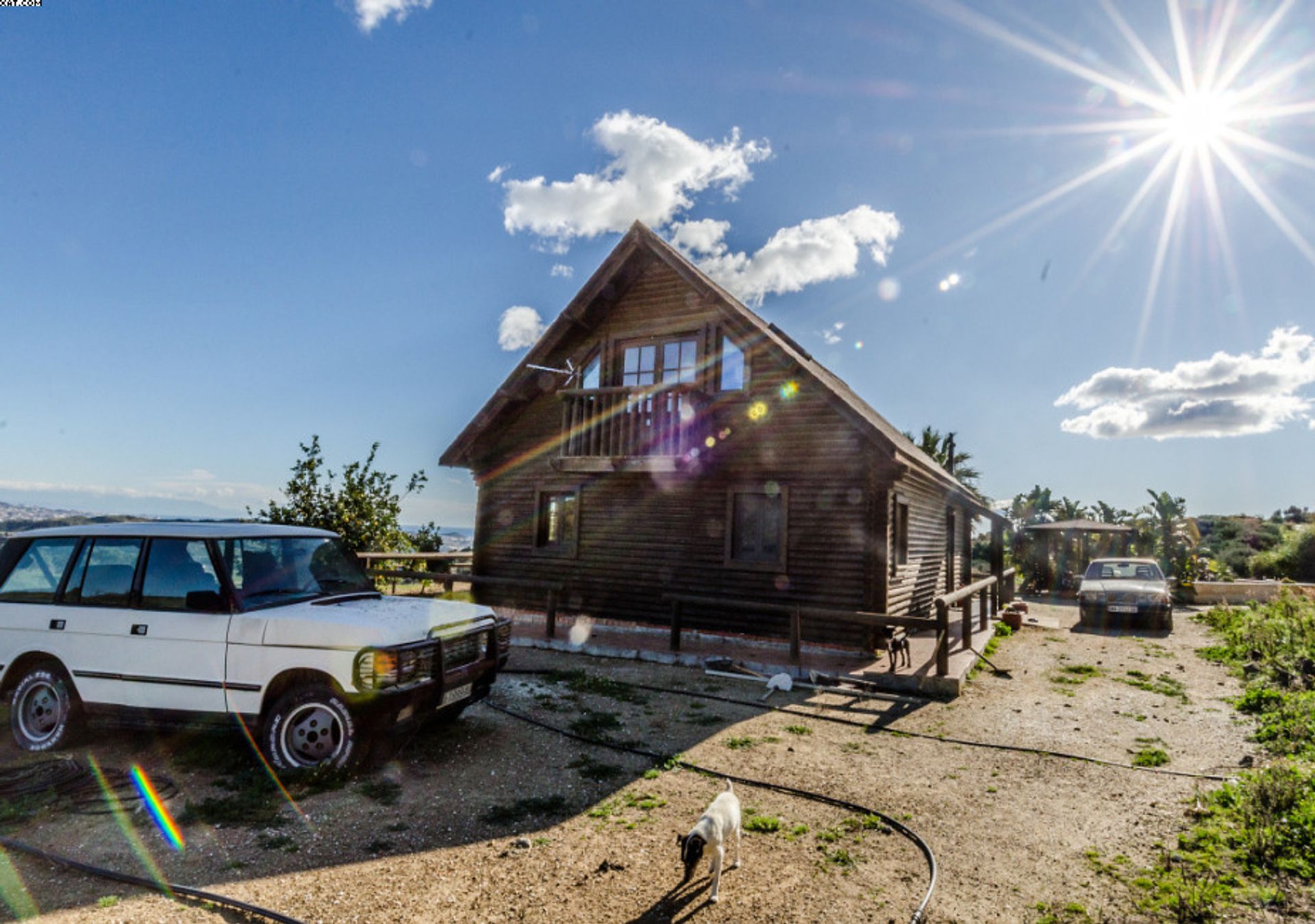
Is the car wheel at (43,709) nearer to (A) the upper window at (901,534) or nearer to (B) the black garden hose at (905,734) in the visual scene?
(B) the black garden hose at (905,734)

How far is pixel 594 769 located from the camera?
5664 millimetres

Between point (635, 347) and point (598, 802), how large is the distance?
10585 mm

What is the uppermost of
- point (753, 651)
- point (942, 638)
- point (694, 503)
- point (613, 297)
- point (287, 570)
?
point (613, 297)

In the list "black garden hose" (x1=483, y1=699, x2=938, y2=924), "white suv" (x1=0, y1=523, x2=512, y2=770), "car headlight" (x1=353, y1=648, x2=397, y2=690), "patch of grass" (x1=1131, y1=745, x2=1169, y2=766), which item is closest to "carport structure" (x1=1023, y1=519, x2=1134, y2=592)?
"patch of grass" (x1=1131, y1=745, x2=1169, y2=766)

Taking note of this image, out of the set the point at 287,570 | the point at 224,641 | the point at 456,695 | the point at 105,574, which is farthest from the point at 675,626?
the point at 105,574

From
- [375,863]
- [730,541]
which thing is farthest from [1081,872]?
[730,541]

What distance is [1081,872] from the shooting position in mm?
4125

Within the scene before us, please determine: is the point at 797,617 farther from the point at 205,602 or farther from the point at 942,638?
the point at 205,602

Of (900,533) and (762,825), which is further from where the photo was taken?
(900,533)

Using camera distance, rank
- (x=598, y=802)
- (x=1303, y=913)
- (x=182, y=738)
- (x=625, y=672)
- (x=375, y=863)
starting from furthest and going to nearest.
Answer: (x=625, y=672), (x=182, y=738), (x=598, y=802), (x=375, y=863), (x=1303, y=913)

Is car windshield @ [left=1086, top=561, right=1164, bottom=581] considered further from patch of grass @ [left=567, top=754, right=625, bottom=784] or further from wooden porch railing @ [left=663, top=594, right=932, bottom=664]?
patch of grass @ [left=567, top=754, right=625, bottom=784]

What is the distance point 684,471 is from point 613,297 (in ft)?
14.7

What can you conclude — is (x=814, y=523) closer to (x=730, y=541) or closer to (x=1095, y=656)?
(x=730, y=541)

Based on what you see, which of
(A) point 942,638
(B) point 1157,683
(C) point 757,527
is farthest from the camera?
(C) point 757,527
